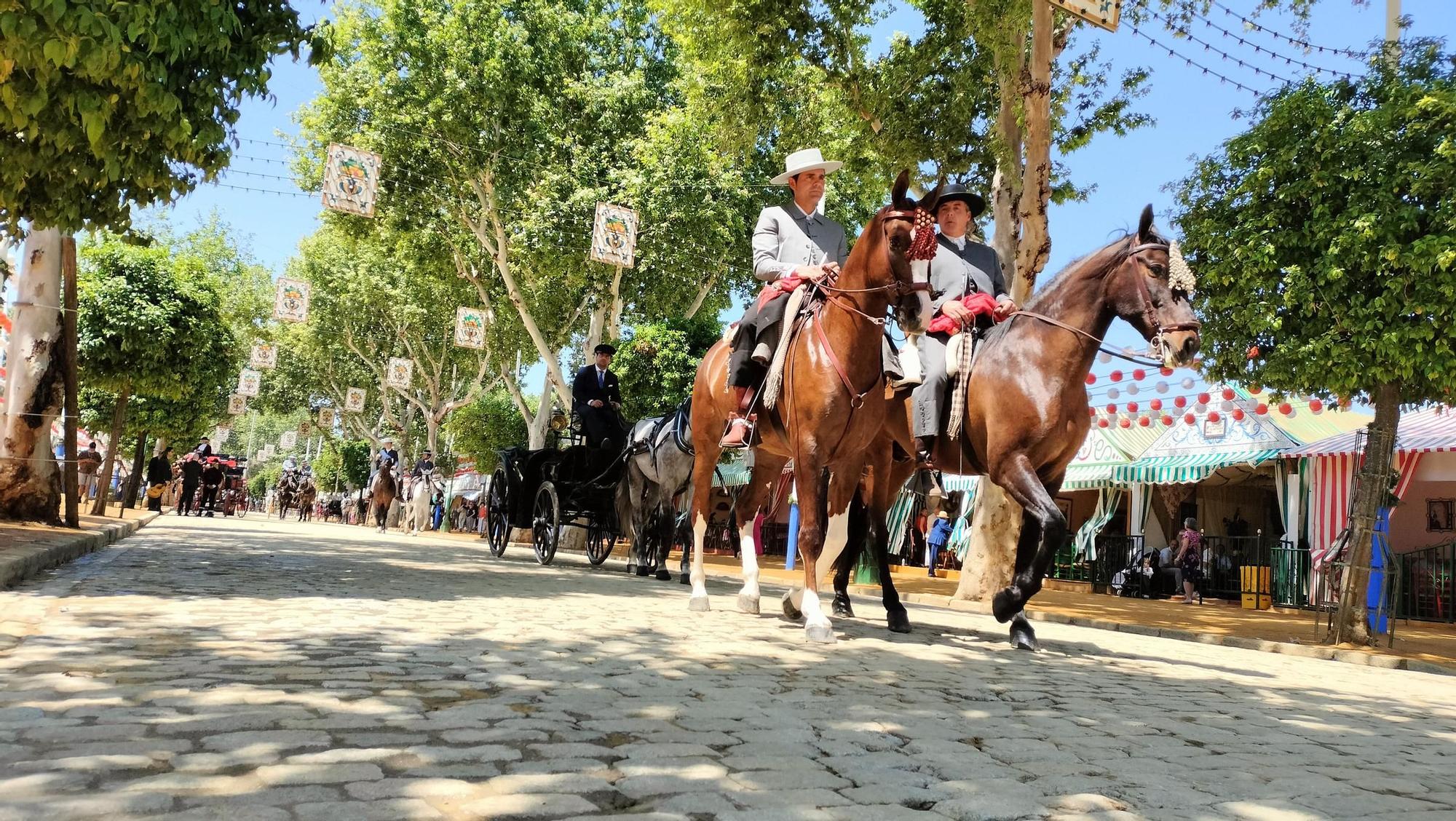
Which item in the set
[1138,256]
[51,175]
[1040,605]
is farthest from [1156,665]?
[51,175]

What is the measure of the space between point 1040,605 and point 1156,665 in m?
7.37

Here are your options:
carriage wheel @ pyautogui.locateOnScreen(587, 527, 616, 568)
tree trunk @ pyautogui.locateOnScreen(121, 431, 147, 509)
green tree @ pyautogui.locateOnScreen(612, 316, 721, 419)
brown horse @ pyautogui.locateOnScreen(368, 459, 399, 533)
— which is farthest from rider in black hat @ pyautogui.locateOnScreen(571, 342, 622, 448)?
tree trunk @ pyautogui.locateOnScreen(121, 431, 147, 509)

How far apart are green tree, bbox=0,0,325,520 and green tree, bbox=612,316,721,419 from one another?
1589 cm

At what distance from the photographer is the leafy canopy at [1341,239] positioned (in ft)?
29.2

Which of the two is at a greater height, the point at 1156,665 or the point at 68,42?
the point at 68,42

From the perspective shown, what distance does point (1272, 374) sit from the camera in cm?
1003

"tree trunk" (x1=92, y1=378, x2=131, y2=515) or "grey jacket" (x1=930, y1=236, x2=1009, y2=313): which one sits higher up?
"grey jacket" (x1=930, y1=236, x2=1009, y2=313)

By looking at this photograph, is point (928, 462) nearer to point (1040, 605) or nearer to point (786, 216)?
point (786, 216)

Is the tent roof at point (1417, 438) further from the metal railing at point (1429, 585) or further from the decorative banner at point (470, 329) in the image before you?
the decorative banner at point (470, 329)

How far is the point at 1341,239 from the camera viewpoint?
935 centimetres

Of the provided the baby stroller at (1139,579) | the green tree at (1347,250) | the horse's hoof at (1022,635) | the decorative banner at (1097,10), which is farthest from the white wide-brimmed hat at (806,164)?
the baby stroller at (1139,579)

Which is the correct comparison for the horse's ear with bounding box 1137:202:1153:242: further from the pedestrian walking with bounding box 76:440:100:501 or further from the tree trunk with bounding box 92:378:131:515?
the pedestrian walking with bounding box 76:440:100:501

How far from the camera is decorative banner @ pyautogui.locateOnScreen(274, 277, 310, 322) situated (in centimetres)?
2897

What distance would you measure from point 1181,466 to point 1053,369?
1321 centimetres
